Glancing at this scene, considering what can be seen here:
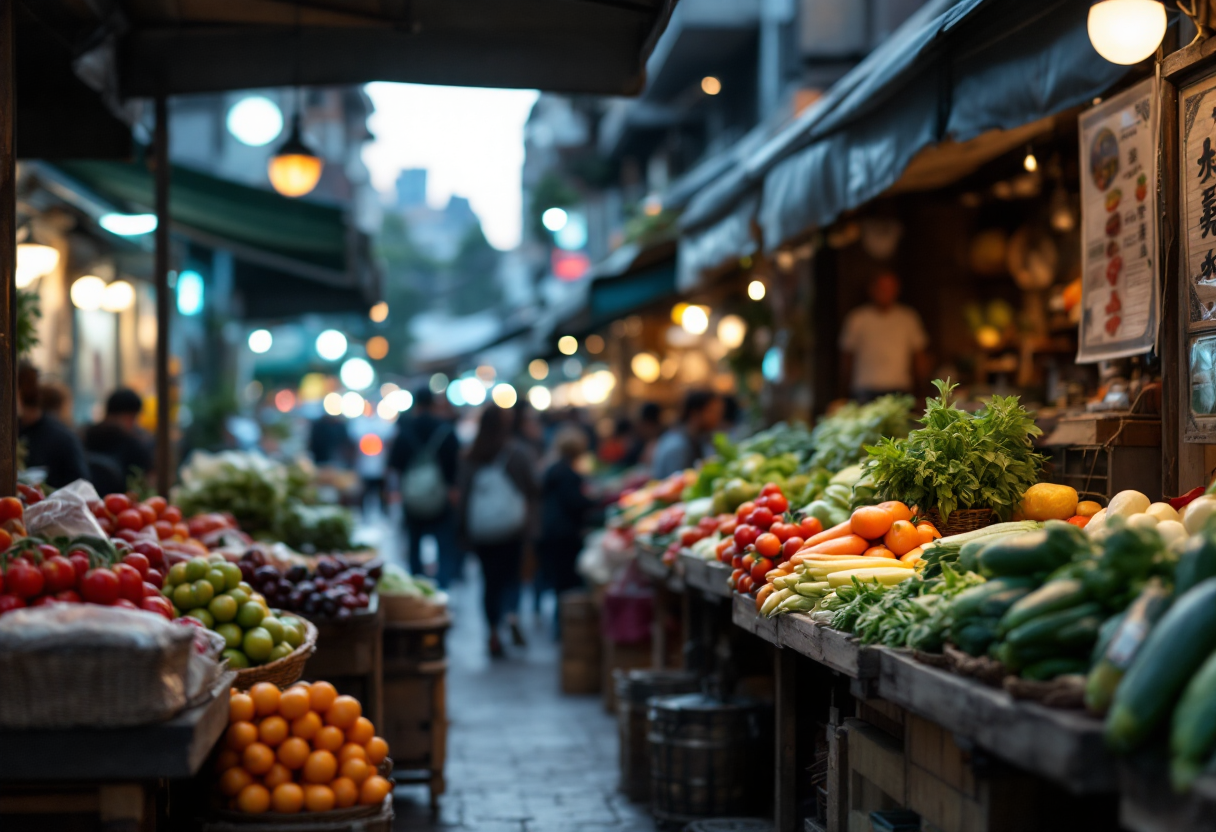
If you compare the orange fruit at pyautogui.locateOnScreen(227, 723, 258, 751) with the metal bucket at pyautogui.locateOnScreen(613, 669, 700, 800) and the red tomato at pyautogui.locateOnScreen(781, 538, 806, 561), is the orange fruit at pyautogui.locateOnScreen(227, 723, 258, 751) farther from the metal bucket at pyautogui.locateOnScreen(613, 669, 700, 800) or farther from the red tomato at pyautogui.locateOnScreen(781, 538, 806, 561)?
the metal bucket at pyautogui.locateOnScreen(613, 669, 700, 800)

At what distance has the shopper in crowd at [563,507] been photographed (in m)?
12.7

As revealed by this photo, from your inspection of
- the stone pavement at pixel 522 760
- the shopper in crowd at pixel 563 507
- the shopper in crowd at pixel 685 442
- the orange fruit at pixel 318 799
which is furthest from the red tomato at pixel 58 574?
the shopper in crowd at pixel 563 507

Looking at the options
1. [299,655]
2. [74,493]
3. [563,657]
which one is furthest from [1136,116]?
[563,657]

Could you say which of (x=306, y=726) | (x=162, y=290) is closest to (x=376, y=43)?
(x=162, y=290)

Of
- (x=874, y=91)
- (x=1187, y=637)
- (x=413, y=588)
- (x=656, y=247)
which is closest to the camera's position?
(x=1187, y=637)

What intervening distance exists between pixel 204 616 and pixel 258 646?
0.27m

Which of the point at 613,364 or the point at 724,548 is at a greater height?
the point at 613,364

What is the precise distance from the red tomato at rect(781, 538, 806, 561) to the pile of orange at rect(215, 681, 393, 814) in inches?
82.9

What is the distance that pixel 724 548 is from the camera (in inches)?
265

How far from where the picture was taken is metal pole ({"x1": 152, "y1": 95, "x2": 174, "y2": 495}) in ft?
27.3

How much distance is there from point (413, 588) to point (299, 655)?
8.15 feet

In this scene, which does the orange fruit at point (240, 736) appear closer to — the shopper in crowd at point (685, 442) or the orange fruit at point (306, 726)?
the orange fruit at point (306, 726)

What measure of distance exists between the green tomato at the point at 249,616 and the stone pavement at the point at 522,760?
2111 mm

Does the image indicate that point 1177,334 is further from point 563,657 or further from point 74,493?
point 563,657
